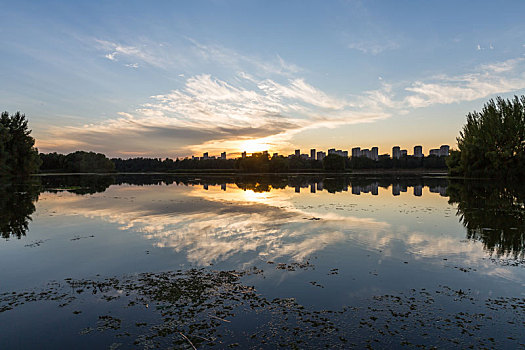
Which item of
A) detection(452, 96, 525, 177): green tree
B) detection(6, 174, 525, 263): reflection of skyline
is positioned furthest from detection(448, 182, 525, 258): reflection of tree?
detection(452, 96, 525, 177): green tree

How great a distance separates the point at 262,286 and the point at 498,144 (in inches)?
2943

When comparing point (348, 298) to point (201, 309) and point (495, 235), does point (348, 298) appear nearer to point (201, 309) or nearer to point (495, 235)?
point (201, 309)

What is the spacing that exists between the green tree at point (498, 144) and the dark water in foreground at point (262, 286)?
55664 mm

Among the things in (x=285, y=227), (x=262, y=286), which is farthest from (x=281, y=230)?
(x=262, y=286)

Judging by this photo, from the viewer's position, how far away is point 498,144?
6394 centimetres

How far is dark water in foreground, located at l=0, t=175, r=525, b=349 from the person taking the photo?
695cm

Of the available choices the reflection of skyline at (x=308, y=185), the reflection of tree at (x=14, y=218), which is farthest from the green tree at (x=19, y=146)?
the reflection of tree at (x=14, y=218)

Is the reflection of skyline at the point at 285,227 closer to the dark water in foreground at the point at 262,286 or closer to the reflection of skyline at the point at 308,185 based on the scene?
the dark water in foreground at the point at 262,286

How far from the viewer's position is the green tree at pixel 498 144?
61719mm

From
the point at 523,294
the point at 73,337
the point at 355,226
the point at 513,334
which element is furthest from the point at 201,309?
the point at 355,226

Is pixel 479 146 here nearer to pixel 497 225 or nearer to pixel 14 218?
pixel 497 225

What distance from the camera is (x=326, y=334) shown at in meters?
6.95

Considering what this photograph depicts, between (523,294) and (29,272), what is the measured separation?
16.7 meters

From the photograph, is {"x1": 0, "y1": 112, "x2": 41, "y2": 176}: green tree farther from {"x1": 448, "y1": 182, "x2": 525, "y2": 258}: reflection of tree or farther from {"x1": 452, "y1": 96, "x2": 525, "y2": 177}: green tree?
{"x1": 452, "y1": 96, "x2": 525, "y2": 177}: green tree
